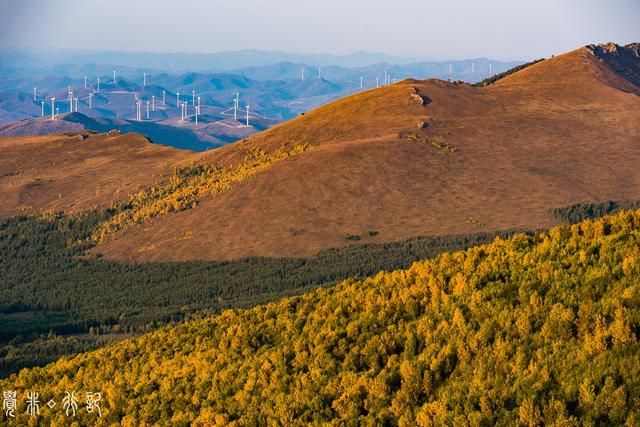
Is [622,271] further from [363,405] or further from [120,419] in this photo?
[120,419]
